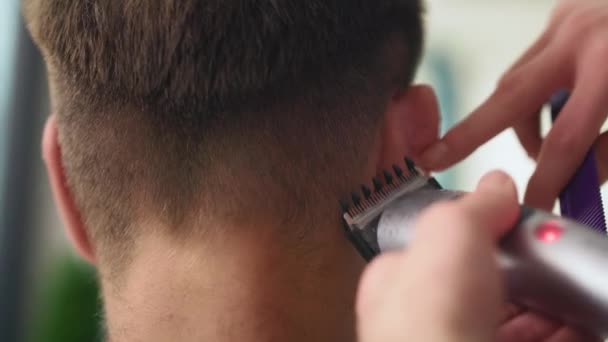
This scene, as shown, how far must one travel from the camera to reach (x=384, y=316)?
13.1 inches

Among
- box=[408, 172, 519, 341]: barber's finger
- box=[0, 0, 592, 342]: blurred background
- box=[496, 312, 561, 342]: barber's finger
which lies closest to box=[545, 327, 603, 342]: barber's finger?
box=[496, 312, 561, 342]: barber's finger

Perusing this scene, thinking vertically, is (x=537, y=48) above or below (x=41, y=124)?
above

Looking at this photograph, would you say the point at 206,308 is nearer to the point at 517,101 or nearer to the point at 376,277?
the point at 376,277

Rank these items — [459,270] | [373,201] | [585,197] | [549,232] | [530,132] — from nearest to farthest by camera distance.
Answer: [459,270], [549,232], [373,201], [585,197], [530,132]

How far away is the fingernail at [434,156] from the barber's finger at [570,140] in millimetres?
90

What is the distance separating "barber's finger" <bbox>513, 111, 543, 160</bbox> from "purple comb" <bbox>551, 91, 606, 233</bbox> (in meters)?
0.06

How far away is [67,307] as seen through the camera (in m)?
1.32

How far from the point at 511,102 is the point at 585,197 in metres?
0.12

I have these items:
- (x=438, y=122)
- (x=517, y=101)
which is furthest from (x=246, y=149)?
(x=517, y=101)

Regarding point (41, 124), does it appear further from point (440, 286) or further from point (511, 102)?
point (440, 286)

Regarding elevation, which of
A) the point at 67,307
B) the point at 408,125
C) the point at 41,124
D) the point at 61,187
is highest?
the point at 408,125

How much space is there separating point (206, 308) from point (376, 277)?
24 centimetres

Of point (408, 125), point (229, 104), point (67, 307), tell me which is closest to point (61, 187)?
point (229, 104)

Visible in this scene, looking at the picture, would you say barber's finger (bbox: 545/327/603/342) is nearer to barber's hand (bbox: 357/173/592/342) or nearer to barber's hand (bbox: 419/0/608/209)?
barber's hand (bbox: 357/173/592/342)
